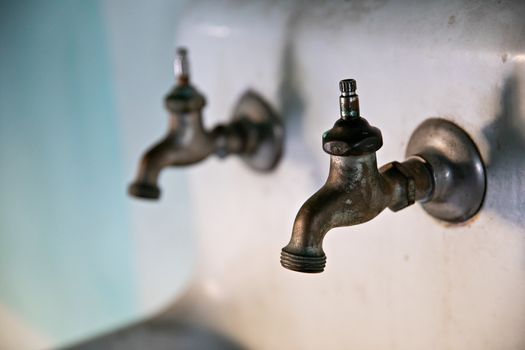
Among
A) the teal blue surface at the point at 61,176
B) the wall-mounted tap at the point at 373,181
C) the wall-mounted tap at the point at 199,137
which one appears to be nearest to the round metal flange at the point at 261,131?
the wall-mounted tap at the point at 199,137

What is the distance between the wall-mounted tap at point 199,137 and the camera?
2.06 feet

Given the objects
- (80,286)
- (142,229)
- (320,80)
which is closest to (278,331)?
(320,80)

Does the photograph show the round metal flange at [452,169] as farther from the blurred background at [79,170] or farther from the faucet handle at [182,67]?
the blurred background at [79,170]

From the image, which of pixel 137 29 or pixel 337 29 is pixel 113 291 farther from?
pixel 337 29

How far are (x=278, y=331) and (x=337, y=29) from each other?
0.29 metres

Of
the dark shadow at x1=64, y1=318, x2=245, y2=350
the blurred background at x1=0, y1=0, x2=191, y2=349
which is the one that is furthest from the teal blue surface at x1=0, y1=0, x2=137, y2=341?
the dark shadow at x1=64, y1=318, x2=245, y2=350

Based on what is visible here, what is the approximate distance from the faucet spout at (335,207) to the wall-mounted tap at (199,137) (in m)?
0.20

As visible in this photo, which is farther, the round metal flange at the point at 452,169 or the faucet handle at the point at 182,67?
the faucet handle at the point at 182,67

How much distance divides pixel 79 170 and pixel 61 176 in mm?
31

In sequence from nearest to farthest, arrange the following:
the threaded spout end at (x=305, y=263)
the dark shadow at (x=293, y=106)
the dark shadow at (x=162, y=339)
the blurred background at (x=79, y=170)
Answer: the threaded spout end at (x=305, y=263), the dark shadow at (x=293, y=106), the dark shadow at (x=162, y=339), the blurred background at (x=79, y=170)

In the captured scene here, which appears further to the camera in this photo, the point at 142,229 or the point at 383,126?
the point at 142,229

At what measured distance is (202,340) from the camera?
2.57 feet

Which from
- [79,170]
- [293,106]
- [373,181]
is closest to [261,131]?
[293,106]

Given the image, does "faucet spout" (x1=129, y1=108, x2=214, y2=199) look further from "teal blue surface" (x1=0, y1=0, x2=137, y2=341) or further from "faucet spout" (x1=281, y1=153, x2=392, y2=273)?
"teal blue surface" (x1=0, y1=0, x2=137, y2=341)
